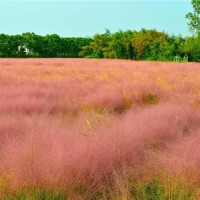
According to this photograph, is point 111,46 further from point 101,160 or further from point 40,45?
point 101,160

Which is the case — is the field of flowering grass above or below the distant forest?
below

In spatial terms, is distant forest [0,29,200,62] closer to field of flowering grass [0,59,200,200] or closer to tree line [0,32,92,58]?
tree line [0,32,92,58]

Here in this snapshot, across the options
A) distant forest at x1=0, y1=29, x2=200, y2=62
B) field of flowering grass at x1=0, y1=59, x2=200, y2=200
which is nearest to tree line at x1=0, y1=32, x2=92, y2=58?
distant forest at x1=0, y1=29, x2=200, y2=62

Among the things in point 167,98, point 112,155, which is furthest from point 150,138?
point 167,98

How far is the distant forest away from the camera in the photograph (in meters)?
32.7

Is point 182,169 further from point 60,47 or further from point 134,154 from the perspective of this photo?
point 60,47

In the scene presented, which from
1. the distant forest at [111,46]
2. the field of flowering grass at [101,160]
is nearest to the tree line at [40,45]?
the distant forest at [111,46]

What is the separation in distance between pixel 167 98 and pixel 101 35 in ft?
129

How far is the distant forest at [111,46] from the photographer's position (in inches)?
1287

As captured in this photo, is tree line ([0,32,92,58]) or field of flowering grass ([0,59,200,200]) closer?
field of flowering grass ([0,59,200,200])

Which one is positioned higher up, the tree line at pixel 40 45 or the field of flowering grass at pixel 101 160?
the tree line at pixel 40 45

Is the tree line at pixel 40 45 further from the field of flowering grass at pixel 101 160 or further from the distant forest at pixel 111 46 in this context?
the field of flowering grass at pixel 101 160

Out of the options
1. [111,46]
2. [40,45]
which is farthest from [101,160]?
[40,45]

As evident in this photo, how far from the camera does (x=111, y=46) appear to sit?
40906 millimetres
